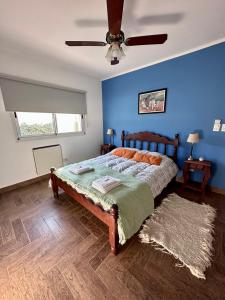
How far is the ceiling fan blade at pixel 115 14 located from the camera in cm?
107

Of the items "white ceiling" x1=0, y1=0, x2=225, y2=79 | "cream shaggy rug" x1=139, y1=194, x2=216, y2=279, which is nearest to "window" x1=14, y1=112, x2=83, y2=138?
"white ceiling" x1=0, y1=0, x2=225, y2=79

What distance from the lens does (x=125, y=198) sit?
1.52m

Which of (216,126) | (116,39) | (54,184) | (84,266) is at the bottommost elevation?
(84,266)

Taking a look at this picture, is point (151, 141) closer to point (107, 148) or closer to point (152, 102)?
point (152, 102)

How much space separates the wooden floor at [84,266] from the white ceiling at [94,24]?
8.71 ft

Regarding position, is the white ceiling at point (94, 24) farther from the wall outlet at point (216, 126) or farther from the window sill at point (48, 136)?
the window sill at point (48, 136)

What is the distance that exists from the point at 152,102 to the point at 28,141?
292 centimetres

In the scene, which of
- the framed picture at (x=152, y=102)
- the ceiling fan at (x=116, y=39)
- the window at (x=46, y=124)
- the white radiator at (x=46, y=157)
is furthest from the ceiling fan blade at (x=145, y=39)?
the white radiator at (x=46, y=157)

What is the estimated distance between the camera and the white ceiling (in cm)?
146

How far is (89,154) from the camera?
4.22m

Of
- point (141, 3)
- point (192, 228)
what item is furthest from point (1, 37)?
point (192, 228)

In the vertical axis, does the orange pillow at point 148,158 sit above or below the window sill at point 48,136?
below

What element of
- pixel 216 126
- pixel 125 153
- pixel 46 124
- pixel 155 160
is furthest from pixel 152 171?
pixel 46 124

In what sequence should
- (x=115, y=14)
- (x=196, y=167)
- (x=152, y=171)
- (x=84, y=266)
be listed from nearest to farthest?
(x=115, y=14) → (x=84, y=266) → (x=152, y=171) → (x=196, y=167)
